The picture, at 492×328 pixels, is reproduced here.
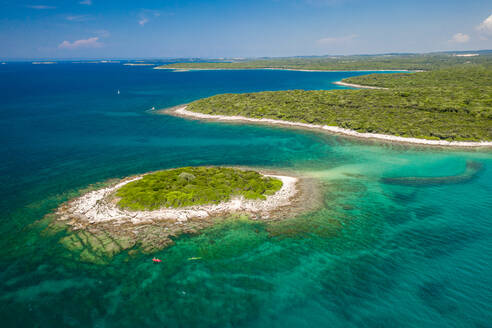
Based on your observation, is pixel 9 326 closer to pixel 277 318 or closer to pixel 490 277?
pixel 277 318

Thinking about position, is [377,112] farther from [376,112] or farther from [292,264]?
[292,264]

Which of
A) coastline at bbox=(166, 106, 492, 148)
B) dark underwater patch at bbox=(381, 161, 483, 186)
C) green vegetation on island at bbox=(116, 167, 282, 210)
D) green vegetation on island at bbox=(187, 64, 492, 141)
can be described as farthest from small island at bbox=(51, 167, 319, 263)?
green vegetation on island at bbox=(187, 64, 492, 141)

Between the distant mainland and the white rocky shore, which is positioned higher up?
the distant mainland

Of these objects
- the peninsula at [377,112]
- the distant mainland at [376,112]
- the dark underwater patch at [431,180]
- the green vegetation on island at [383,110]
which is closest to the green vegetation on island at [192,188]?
the dark underwater patch at [431,180]

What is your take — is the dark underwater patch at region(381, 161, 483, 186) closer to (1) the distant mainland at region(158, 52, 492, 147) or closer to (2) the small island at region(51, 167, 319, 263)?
(2) the small island at region(51, 167, 319, 263)

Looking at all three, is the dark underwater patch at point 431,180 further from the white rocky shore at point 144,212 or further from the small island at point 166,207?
the white rocky shore at point 144,212

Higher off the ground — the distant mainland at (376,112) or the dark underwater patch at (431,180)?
the distant mainland at (376,112)
